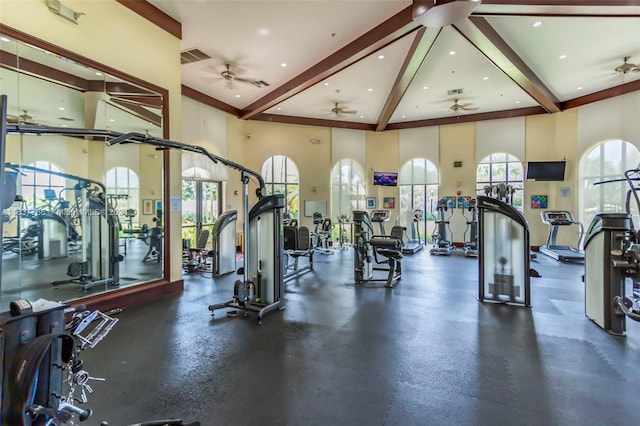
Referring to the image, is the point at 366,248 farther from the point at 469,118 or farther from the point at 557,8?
the point at 469,118

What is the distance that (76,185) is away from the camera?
4234mm

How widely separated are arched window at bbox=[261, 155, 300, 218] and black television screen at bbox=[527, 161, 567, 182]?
7723mm

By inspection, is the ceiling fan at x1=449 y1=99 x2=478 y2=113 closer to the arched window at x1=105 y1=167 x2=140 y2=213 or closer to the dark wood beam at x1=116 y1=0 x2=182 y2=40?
the dark wood beam at x1=116 y1=0 x2=182 y2=40

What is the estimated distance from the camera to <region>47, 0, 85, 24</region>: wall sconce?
→ 374cm

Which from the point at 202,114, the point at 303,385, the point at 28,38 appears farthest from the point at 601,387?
the point at 202,114

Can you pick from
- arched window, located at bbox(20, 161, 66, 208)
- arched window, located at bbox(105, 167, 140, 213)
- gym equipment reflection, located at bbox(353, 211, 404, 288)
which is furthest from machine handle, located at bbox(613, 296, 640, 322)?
arched window, located at bbox(20, 161, 66, 208)

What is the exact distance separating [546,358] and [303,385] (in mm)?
2311

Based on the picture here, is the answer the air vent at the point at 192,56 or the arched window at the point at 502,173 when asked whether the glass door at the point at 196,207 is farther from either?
the arched window at the point at 502,173

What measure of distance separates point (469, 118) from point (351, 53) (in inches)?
273

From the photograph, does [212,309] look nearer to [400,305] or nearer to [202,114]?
[400,305]

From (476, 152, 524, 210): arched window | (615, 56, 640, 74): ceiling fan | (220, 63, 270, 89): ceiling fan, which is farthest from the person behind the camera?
(476, 152, 524, 210): arched window

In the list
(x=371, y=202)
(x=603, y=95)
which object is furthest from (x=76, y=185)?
(x=603, y=95)

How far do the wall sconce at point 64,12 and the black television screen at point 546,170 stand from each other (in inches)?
455

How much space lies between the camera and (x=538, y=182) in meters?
10.7
